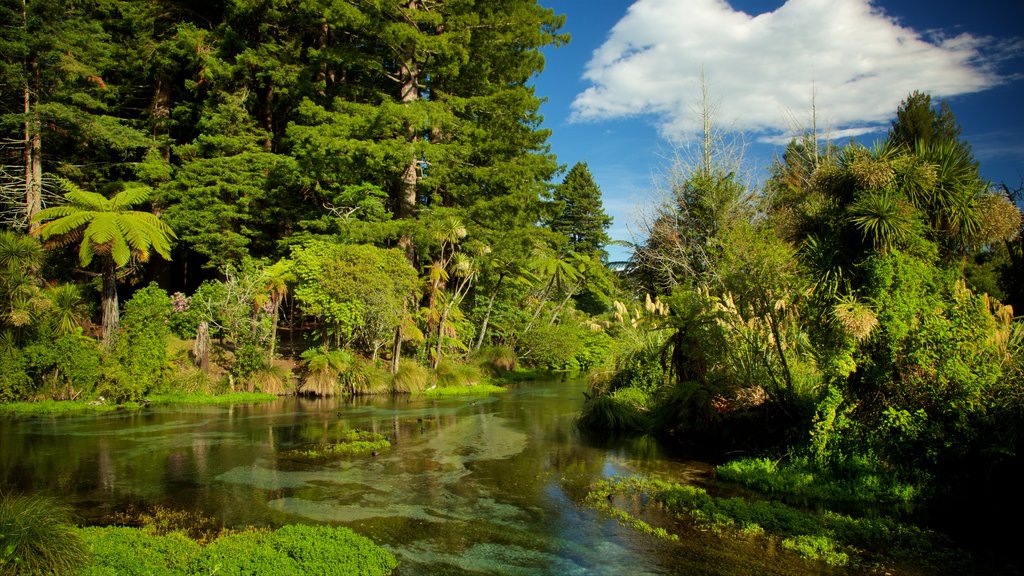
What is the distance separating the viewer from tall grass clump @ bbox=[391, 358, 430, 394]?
2198 cm

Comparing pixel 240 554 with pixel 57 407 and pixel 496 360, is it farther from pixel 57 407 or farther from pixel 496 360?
pixel 496 360

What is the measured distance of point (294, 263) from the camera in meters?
21.6

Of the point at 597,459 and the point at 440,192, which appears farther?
the point at 440,192

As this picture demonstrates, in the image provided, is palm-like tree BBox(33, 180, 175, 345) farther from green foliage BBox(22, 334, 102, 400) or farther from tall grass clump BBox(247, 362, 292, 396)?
tall grass clump BBox(247, 362, 292, 396)

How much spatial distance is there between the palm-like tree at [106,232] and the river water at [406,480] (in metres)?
4.61

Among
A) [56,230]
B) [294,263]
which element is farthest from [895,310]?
[56,230]

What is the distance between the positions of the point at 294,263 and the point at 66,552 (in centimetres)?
1721

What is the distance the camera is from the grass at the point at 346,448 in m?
11.5

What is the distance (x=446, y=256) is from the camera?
26.9 metres

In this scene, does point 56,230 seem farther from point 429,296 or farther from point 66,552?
point 66,552

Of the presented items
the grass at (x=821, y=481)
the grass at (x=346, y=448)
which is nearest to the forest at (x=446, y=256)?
the grass at (x=821, y=481)

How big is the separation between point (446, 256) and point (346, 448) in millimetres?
15521

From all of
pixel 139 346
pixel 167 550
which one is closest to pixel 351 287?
pixel 139 346

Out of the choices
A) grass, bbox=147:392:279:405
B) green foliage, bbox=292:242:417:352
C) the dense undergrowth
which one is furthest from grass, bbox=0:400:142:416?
the dense undergrowth
